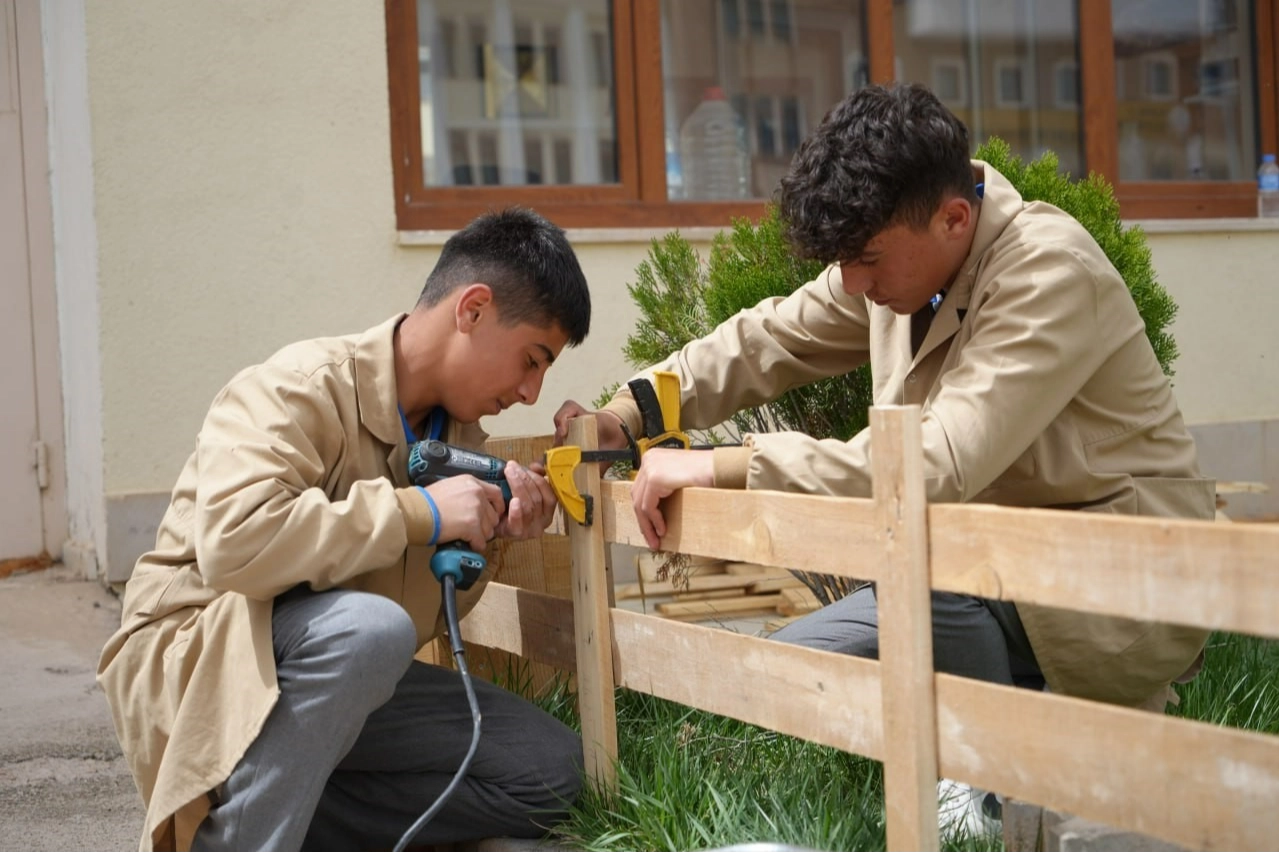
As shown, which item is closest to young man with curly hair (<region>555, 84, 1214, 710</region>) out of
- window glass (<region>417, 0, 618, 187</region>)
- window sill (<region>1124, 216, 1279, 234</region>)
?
window glass (<region>417, 0, 618, 187</region>)

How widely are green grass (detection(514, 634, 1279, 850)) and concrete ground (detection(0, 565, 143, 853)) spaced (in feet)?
4.50

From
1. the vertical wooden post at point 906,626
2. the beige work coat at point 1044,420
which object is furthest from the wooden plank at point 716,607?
the vertical wooden post at point 906,626

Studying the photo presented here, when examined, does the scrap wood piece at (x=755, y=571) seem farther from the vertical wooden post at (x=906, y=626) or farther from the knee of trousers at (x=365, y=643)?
the vertical wooden post at (x=906, y=626)

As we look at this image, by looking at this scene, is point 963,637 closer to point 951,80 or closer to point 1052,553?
point 1052,553

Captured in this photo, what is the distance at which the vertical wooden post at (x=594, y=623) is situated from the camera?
3131 mm

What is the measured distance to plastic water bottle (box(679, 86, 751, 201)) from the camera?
6.87m

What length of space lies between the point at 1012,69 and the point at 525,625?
545cm

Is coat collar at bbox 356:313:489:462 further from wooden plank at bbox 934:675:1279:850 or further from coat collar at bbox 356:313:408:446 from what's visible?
wooden plank at bbox 934:675:1279:850

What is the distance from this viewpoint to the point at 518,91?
21.9 feet

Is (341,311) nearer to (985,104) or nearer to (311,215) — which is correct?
(311,215)

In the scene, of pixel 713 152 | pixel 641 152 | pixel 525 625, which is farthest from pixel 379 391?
pixel 713 152

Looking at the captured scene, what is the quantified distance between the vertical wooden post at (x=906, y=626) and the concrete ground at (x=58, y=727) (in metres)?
2.33

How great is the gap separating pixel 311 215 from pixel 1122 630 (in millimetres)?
4134

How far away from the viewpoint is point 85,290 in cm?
570
